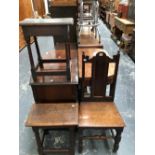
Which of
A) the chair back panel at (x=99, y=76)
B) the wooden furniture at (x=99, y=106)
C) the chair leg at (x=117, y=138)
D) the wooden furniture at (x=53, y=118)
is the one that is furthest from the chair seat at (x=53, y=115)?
the chair leg at (x=117, y=138)

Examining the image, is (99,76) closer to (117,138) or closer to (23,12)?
(117,138)

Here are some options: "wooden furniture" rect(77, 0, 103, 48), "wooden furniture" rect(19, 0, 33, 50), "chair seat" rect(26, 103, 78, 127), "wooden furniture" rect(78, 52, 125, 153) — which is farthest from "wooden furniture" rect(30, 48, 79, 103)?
"wooden furniture" rect(19, 0, 33, 50)

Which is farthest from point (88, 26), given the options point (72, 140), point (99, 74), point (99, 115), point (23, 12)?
point (23, 12)

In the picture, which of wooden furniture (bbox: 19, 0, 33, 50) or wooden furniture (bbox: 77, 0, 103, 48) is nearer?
wooden furniture (bbox: 77, 0, 103, 48)

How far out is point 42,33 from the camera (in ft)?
4.09

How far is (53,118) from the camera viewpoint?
145cm

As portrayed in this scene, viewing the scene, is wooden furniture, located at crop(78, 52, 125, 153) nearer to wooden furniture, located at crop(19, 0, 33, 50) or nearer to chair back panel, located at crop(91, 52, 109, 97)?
chair back panel, located at crop(91, 52, 109, 97)

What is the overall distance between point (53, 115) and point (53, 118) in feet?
0.14

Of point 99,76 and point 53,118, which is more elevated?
point 99,76

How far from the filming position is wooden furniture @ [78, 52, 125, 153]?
1.49 m

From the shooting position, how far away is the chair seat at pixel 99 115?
1.49 m

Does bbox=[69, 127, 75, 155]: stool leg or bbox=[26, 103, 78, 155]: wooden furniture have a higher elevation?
bbox=[26, 103, 78, 155]: wooden furniture

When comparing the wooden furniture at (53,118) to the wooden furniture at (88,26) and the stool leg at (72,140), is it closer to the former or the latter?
the stool leg at (72,140)

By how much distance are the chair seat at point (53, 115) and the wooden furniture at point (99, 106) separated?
0.40 feet
